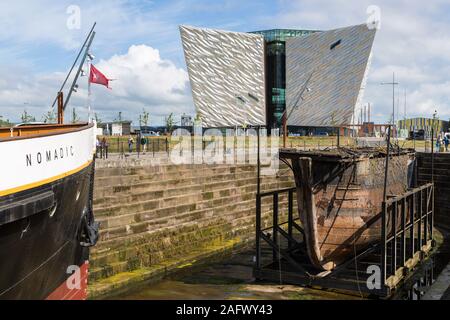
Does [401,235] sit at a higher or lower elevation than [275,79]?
lower

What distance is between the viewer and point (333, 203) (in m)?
14.3

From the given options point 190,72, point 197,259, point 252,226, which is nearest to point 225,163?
point 252,226

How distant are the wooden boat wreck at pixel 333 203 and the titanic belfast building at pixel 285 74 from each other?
70.8m

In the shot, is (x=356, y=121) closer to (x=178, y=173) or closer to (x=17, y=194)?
(x=178, y=173)

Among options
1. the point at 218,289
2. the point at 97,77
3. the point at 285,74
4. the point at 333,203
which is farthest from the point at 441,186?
the point at 285,74

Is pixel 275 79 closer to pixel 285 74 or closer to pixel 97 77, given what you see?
pixel 285 74

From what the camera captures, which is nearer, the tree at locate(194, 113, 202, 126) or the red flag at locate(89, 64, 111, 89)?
the red flag at locate(89, 64, 111, 89)

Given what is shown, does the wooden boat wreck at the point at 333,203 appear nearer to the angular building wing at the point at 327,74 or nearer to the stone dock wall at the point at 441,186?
the stone dock wall at the point at 441,186

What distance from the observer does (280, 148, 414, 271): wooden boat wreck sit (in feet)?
46.7

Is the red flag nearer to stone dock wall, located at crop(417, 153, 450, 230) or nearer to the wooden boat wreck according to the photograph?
the wooden boat wreck

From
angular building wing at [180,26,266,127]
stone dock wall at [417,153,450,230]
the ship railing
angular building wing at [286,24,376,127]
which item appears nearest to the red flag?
the ship railing

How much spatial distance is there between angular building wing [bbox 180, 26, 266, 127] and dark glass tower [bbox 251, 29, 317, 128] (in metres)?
4.57

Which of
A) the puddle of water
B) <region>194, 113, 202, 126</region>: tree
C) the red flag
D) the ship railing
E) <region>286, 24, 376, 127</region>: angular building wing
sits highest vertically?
<region>286, 24, 376, 127</region>: angular building wing

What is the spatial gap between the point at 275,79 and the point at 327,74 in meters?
11.2
